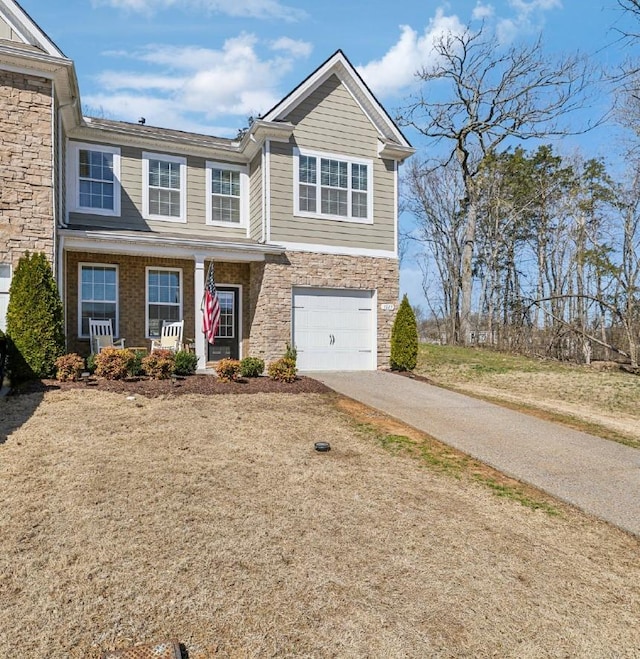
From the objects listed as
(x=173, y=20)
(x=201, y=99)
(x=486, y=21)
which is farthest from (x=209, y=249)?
(x=486, y=21)

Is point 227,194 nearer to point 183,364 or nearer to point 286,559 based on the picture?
point 183,364

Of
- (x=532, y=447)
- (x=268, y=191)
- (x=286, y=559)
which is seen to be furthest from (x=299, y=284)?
(x=286, y=559)

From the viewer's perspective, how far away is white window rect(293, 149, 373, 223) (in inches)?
498

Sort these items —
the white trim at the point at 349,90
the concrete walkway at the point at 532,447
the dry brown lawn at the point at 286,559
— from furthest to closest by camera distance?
the white trim at the point at 349,90
the concrete walkway at the point at 532,447
the dry brown lawn at the point at 286,559

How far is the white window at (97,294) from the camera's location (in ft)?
39.5

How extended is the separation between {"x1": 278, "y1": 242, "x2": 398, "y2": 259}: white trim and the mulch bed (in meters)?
3.79

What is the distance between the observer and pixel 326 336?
42.3ft

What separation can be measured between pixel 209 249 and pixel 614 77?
30.1ft

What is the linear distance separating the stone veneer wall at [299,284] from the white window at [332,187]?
1.16 metres

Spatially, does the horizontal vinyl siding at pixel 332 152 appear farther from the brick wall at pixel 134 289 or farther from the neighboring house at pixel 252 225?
the brick wall at pixel 134 289

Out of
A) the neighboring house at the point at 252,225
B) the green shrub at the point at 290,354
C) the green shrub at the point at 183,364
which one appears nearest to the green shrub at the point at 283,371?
the green shrub at the point at 290,354

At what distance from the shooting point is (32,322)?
29.5 feet

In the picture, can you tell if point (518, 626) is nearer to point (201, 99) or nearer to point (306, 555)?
point (306, 555)

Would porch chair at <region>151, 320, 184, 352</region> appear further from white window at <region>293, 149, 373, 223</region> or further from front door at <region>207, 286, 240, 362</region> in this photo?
white window at <region>293, 149, 373, 223</region>
